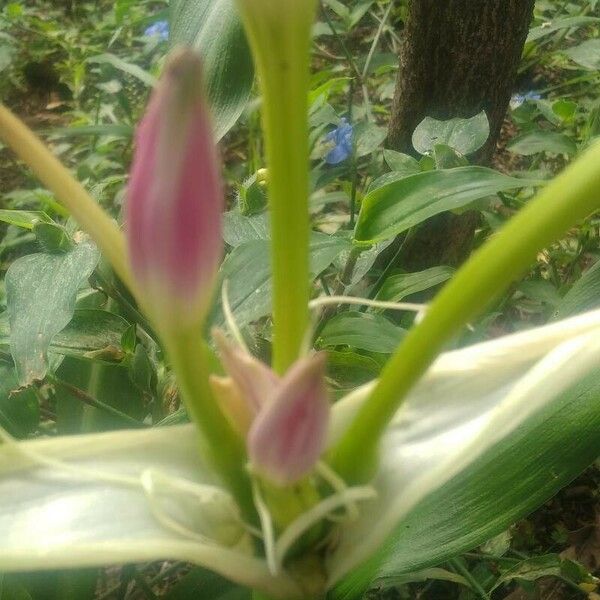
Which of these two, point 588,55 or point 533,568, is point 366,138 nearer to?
point 588,55

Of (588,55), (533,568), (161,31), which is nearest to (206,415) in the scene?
(533,568)

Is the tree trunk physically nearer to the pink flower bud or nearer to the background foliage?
the background foliage

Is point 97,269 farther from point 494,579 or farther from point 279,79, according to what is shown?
point 494,579

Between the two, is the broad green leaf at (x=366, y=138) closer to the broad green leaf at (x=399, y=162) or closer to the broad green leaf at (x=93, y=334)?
the broad green leaf at (x=399, y=162)

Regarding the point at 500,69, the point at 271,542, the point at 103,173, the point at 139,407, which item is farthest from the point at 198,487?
the point at 103,173

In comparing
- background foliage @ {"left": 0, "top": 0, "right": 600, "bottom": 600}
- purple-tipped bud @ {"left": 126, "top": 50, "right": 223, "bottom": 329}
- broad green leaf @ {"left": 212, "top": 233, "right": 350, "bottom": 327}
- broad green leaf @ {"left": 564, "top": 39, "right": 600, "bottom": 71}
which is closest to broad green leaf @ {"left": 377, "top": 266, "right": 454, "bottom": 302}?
background foliage @ {"left": 0, "top": 0, "right": 600, "bottom": 600}

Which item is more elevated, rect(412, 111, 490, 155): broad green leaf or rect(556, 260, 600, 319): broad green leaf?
rect(412, 111, 490, 155): broad green leaf
